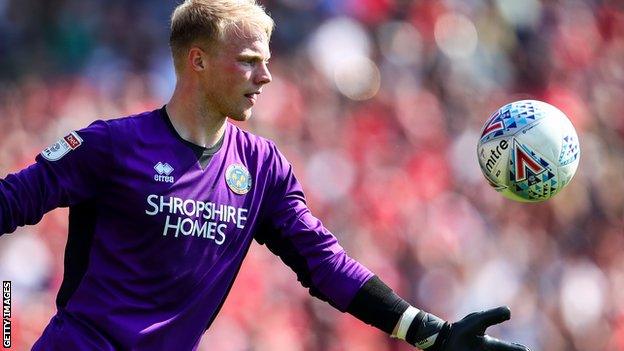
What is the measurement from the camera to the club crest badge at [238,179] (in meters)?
4.37

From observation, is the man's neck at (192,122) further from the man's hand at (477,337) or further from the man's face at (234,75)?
the man's hand at (477,337)

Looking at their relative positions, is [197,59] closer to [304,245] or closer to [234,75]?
[234,75]

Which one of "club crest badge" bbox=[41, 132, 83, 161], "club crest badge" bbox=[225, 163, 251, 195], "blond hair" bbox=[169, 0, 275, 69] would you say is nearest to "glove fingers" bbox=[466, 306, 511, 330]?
"club crest badge" bbox=[225, 163, 251, 195]

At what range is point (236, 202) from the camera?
4359 mm

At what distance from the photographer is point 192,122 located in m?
4.36

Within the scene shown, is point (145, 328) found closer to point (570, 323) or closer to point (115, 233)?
point (115, 233)

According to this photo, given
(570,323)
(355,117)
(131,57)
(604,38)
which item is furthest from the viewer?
(604,38)

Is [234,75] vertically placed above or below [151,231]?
above

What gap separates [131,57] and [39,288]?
1939 mm

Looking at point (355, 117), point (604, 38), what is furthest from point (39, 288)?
point (604, 38)

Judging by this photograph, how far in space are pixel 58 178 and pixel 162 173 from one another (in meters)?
0.46

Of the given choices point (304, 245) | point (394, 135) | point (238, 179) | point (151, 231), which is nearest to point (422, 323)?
point (304, 245)

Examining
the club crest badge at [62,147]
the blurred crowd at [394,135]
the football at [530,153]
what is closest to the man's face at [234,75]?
the club crest badge at [62,147]

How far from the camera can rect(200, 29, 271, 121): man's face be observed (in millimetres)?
4375
